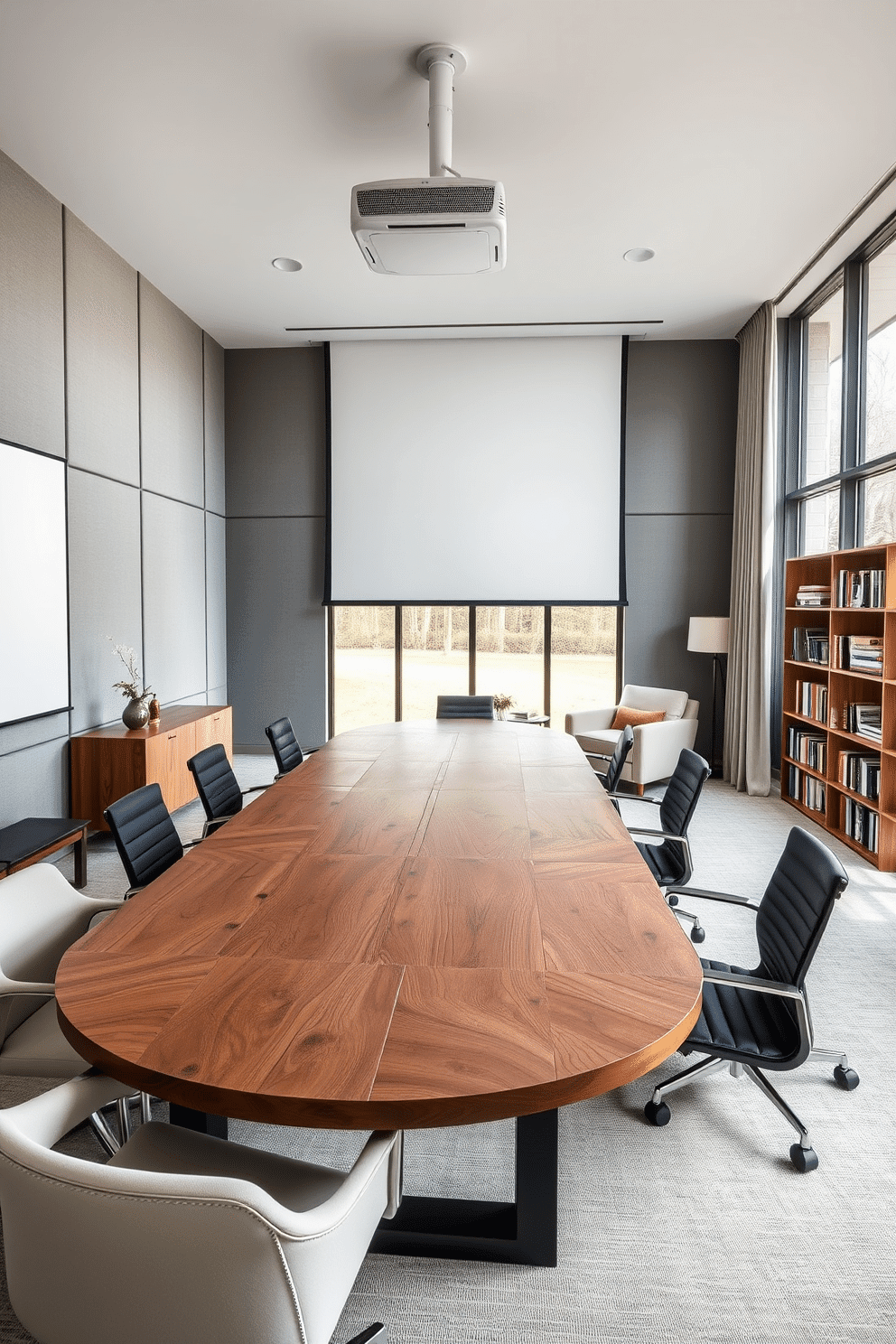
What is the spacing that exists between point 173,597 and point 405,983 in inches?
215

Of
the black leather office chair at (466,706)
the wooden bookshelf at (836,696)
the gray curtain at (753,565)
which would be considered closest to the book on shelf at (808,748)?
the wooden bookshelf at (836,696)

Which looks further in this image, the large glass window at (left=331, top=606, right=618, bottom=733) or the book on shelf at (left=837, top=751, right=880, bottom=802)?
the large glass window at (left=331, top=606, right=618, bottom=733)

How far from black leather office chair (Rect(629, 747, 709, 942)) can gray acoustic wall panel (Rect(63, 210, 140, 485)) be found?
12.8ft

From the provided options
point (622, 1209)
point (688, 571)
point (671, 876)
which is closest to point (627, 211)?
point (688, 571)

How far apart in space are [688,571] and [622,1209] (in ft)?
20.2

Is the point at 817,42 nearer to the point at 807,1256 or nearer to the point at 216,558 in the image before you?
the point at 807,1256

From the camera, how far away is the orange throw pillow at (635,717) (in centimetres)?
671

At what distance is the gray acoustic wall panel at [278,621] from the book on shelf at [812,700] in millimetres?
4183

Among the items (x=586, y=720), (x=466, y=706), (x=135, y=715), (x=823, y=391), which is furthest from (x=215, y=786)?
(x=823, y=391)

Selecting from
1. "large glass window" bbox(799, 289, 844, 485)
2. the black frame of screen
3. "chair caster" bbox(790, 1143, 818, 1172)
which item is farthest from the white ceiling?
"chair caster" bbox(790, 1143, 818, 1172)

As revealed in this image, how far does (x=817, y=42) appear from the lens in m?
3.34

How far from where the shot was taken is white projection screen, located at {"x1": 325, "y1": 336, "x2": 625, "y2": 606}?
23.9ft

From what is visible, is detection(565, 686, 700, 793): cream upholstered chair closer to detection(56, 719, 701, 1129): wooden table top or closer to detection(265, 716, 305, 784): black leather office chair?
detection(265, 716, 305, 784): black leather office chair

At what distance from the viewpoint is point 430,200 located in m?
3.37
